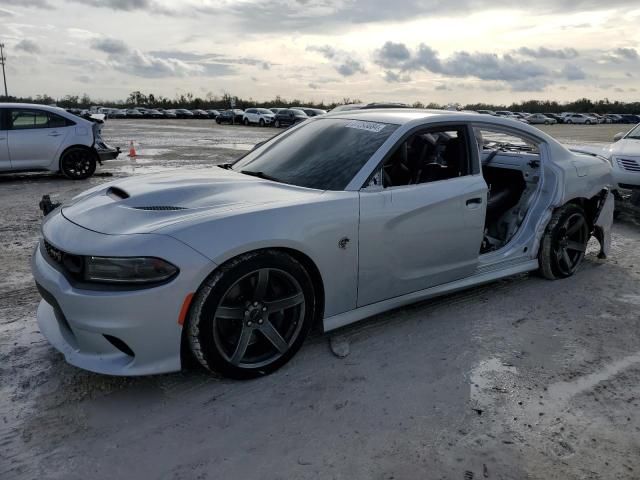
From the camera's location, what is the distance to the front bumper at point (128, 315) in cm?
261

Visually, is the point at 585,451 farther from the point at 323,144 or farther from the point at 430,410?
the point at 323,144

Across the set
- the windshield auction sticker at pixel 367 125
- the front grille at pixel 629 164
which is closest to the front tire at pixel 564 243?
the windshield auction sticker at pixel 367 125

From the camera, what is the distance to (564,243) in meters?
4.89

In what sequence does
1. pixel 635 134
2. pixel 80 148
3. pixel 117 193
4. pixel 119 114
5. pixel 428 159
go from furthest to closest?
pixel 119 114, pixel 80 148, pixel 635 134, pixel 428 159, pixel 117 193

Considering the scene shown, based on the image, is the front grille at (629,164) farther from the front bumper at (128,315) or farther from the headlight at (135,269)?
the headlight at (135,269)

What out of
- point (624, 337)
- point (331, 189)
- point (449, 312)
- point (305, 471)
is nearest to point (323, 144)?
point (331, 189)

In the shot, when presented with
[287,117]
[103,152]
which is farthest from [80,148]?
[287,117]

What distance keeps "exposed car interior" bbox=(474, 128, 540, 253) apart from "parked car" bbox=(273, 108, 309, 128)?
30.6 metres

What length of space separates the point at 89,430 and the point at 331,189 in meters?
1.93

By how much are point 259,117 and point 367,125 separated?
124ft

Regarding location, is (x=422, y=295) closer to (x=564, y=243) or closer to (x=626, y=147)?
(x=564, y=243)

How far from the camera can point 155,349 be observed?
8.87 ft

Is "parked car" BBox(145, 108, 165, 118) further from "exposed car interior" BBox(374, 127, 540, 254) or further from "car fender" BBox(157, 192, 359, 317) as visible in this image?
"car fender" BBox(157, 192, 359, 317)

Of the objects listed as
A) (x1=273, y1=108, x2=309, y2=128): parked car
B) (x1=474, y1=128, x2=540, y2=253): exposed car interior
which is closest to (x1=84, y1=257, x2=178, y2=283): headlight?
(x1=474, y1=128, x2=540, y2=253): exposed car interior
